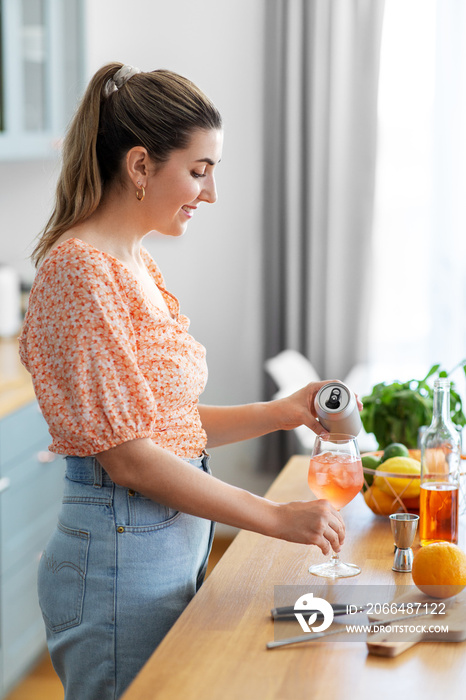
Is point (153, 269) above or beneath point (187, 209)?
beneath

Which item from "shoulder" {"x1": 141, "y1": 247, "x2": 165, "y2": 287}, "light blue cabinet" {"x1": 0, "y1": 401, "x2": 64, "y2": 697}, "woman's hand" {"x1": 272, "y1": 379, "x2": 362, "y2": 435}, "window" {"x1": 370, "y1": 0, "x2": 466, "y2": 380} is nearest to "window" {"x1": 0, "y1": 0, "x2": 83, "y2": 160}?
"light blue cabinet" {"x1": 0, "y1": 401, "x2": 64, "y2": 697}

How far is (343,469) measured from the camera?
43.8 inches

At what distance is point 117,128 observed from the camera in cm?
122

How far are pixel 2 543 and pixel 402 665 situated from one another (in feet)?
5.71

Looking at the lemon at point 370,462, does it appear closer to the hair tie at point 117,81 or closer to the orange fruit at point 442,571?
the orange fruit at point 442,571

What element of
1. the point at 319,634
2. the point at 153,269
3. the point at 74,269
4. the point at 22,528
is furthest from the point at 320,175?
the point at 319,634

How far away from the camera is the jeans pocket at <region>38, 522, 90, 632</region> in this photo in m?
1.17

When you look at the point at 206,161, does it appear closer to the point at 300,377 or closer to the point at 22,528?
the point at 22,528

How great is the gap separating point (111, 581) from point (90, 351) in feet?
1.12

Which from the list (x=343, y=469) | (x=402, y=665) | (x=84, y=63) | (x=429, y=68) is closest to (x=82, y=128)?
Answer: (x=343, y=469)

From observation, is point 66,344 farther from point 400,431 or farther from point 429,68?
point 429,68

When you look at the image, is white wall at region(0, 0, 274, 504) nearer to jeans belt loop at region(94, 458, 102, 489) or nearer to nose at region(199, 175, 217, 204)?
nose at region(199, 175, 217, 204)

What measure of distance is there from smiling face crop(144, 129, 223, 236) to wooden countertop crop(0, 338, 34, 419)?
1.24 m

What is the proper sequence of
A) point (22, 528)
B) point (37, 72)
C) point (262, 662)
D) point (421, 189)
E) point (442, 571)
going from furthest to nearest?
point (421, 189) < point (37, 72) < point (22, 528) < point (442, 571) < point (262, 662)
